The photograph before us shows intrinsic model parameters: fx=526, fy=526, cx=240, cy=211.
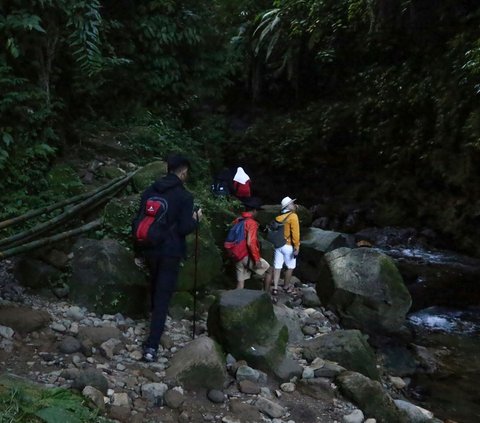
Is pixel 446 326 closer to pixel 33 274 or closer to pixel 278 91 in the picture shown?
pixel 33 274

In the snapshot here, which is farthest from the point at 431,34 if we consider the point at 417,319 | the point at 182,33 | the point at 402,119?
the point at 417,319

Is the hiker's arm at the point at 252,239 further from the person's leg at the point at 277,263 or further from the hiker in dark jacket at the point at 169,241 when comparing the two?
the hiker in dark jacket at the point at 169,241

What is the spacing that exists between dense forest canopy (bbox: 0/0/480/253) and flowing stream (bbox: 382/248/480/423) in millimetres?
1415

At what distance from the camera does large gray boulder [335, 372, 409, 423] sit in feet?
15.9

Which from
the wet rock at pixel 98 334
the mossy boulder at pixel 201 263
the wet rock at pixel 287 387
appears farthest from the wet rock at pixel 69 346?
the wet rock at pixel 287 387

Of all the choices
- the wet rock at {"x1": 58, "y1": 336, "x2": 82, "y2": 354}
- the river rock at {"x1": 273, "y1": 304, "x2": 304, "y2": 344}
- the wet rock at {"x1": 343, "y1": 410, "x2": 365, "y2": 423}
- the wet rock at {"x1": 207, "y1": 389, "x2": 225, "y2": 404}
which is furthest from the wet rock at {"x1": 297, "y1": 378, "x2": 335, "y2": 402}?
the wet rock at {"x1": 58, "y1": 336, "x2": 82, "y2": 354}

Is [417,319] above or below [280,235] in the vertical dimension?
below

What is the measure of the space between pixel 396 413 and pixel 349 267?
120 inches

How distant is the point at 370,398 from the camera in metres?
4.88

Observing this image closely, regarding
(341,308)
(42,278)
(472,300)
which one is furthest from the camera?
(472,300)

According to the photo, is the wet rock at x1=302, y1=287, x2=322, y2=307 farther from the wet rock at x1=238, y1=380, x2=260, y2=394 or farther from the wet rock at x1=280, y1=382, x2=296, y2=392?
the wet rock at x1=238, y1=380, x2=260, y2=394

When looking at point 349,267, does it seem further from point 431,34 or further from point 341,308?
point 431,34

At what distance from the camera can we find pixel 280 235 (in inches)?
313

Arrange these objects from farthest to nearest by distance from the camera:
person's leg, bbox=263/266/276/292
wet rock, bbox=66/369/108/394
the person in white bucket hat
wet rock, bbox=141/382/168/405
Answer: the person in white bucket hat
person's leg, bbox=263/266/276/292
wet rock, bbox=141/382/168/405
wet rock, bbox=66/369/108/394
